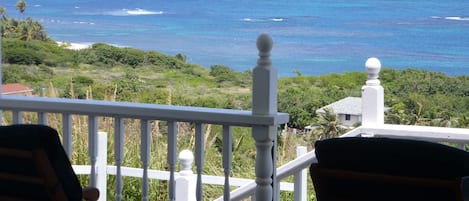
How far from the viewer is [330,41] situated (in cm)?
1193

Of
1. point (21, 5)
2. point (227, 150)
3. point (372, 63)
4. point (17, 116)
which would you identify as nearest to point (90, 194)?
point (227, 150)

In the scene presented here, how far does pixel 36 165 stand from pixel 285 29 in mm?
9967

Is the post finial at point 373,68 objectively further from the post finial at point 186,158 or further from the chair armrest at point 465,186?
the chair armrest at point 465,186

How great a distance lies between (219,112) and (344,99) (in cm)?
812

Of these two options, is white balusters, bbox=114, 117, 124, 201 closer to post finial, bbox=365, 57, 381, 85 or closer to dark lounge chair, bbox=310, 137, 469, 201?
dark lounge chair, bbox=310, 137, 469, 201

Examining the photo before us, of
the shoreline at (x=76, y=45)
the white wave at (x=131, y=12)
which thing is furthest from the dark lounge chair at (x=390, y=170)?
the white wave at (x=131, y=12)

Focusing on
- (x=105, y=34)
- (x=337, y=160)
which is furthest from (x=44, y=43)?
(x=337, y=160)

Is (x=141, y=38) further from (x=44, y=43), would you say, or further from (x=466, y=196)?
(x=466, y=196)

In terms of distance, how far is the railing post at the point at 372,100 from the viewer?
15.8 feet

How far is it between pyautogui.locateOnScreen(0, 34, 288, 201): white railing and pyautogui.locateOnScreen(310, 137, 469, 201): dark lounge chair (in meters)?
0.64

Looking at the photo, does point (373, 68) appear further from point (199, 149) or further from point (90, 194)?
point (90, 194)

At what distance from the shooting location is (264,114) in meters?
2.90

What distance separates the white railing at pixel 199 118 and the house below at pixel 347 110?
6.16 m

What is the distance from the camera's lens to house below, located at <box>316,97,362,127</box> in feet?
30.9
